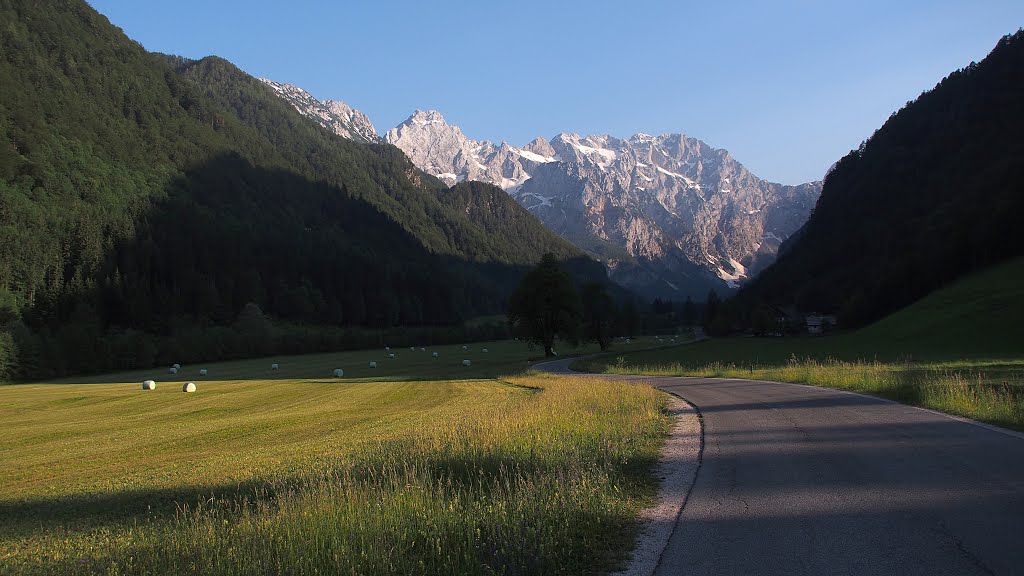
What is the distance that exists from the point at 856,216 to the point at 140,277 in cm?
20448

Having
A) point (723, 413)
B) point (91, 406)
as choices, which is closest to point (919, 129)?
point (723, 413)

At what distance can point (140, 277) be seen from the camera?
117 metres

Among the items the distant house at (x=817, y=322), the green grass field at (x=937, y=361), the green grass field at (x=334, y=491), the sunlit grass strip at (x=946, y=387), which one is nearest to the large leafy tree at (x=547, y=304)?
the green grass field at (x=937, y=361)

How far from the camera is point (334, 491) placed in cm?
973

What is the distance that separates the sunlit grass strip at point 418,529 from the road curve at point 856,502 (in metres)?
1.18

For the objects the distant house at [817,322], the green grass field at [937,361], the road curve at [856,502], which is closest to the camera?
the road curve at [856,502]

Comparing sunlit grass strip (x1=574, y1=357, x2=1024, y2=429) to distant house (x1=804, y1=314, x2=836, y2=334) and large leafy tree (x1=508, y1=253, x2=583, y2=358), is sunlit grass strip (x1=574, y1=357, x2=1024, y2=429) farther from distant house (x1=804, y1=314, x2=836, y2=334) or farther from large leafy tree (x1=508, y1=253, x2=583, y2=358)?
distant house (x1=804, y1=314, x2=836, y2=334)

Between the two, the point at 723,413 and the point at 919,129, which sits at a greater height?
the point at 919,129

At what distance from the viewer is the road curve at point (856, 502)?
6242 mm

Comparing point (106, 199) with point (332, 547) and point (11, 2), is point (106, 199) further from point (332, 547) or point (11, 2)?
point (332, 547)

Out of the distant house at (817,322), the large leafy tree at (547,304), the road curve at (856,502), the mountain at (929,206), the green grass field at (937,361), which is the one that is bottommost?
the distant house at (817,322)

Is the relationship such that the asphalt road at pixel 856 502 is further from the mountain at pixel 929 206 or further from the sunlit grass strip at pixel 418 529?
the mountain at pixel 929 206

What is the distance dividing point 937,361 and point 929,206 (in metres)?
141

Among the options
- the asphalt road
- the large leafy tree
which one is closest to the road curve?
the asphalt road
